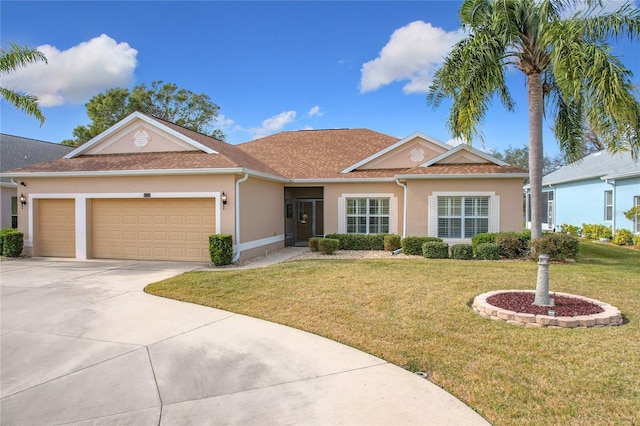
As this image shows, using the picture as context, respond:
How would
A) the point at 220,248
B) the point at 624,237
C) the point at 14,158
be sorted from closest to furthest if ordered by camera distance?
the point at 220,248 → the point at 624,237 → the point at 14,158

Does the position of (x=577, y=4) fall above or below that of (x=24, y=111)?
above

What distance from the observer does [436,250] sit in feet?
43.2

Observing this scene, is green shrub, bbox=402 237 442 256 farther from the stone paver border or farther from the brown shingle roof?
the stone paver border

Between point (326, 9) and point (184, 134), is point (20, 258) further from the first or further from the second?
point (326, 9)

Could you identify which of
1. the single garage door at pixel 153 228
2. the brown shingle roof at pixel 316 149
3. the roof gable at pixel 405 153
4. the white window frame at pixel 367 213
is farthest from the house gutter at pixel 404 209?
the single garage door at pixel 153 228

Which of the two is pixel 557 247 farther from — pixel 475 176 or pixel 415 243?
pixel 415 243

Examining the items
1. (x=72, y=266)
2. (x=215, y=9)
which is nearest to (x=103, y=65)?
(x=215, y=9)

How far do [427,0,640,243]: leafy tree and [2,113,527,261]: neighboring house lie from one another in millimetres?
2132

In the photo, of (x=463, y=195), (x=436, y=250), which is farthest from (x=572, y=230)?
(x=436, y=250)

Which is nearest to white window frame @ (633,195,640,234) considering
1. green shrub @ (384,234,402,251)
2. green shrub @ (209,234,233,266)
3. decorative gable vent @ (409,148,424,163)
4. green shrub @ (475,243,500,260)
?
green shrub @ (475,243,500,260)

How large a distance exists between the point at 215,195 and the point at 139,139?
15.8ft

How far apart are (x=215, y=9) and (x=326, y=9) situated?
14.0 ft

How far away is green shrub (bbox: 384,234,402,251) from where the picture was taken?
14.9m

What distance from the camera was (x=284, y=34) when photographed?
1633 centimetres
